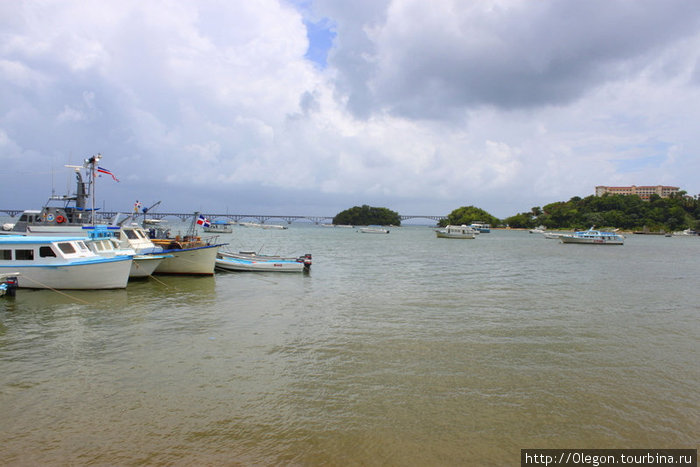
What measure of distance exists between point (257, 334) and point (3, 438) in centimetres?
747

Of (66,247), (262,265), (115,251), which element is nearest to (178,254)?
(115,251)

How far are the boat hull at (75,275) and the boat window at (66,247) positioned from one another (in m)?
1.08

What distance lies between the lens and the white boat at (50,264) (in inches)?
784

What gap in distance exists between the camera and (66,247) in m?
20.8

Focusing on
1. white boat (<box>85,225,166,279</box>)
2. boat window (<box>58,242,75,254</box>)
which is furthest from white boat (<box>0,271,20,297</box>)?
white boat (<box>85,225,166,279</box>)

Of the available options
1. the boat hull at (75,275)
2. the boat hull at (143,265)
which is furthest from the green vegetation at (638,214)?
the boat hull at (75,275)

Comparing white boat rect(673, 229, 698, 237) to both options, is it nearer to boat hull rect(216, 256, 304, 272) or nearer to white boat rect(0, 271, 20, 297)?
boat hull rect(216, 256, 304, 272)

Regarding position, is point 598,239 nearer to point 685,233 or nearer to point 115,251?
point 115,251

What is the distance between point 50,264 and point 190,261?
29.0ft

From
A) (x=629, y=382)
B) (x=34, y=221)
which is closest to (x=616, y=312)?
(x=629, y=382)

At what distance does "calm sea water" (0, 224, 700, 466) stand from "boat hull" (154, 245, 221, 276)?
25.9ft

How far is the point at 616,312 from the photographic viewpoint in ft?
61.5

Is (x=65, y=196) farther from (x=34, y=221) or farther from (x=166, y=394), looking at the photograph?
(x=166, y=394)

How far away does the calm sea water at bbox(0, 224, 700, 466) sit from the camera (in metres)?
7.23
